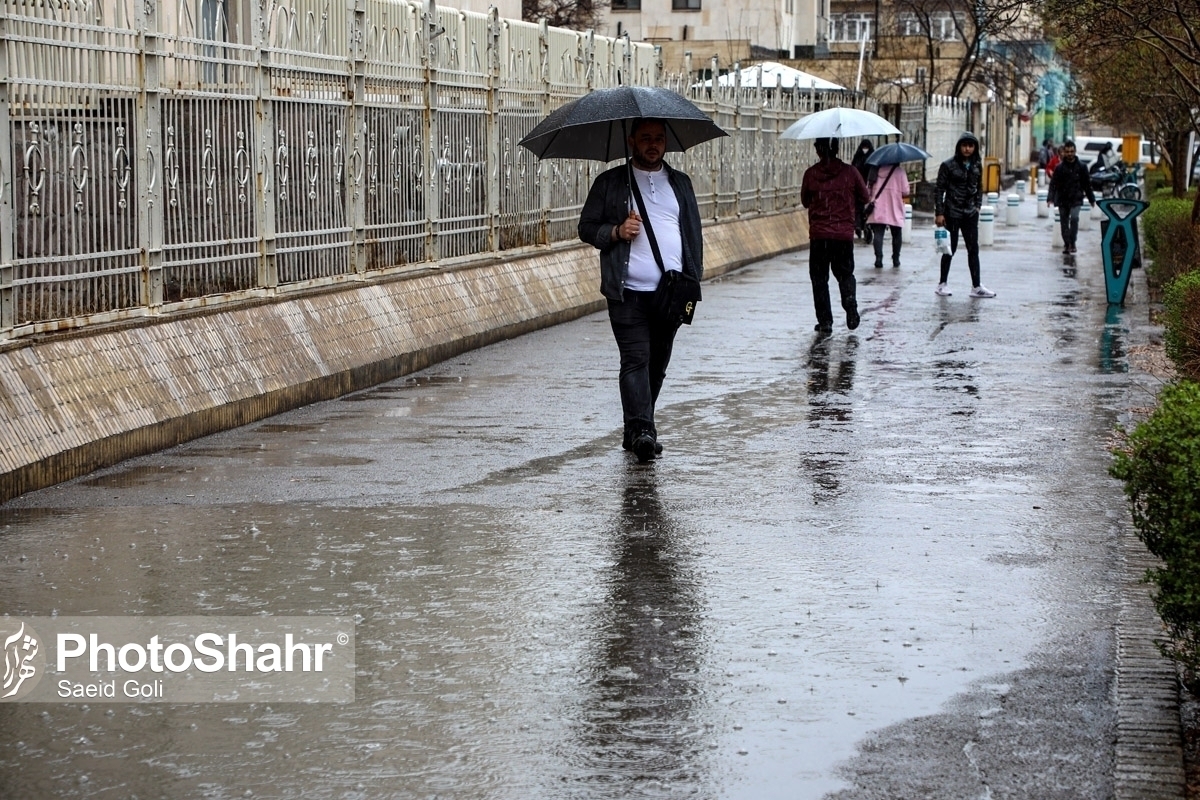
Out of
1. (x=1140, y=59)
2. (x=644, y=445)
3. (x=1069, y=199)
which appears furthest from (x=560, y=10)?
(x=644, y=445)

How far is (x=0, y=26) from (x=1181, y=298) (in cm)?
718

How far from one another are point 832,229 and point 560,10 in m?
39.2

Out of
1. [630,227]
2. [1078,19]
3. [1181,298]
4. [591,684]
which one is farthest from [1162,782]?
[1078,19]

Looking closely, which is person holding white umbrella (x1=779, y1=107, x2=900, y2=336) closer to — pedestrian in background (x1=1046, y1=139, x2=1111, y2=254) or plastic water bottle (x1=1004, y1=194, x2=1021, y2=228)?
pedestrian in background (x1=1046, y1=139, x2=1111, y2=254)

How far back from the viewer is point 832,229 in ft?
57.0

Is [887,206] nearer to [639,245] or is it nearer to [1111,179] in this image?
[639,245]

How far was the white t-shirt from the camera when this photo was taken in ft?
33.5

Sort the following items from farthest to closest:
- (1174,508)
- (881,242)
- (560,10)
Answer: (560,10)
(881,242)
(1174,508)

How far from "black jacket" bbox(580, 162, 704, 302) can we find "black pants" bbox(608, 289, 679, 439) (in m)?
0.10

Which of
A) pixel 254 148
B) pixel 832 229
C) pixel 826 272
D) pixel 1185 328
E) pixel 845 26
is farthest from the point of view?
pixel 845 26

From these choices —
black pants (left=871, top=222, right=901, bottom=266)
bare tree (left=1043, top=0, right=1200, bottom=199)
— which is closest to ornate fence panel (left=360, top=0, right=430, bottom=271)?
bare tree (left=1043, top=0, right=1200, bottom=199)

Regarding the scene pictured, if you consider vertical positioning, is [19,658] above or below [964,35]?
below

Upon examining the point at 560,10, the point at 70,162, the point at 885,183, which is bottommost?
the point at 885,183

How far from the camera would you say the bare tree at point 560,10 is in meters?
54.9
